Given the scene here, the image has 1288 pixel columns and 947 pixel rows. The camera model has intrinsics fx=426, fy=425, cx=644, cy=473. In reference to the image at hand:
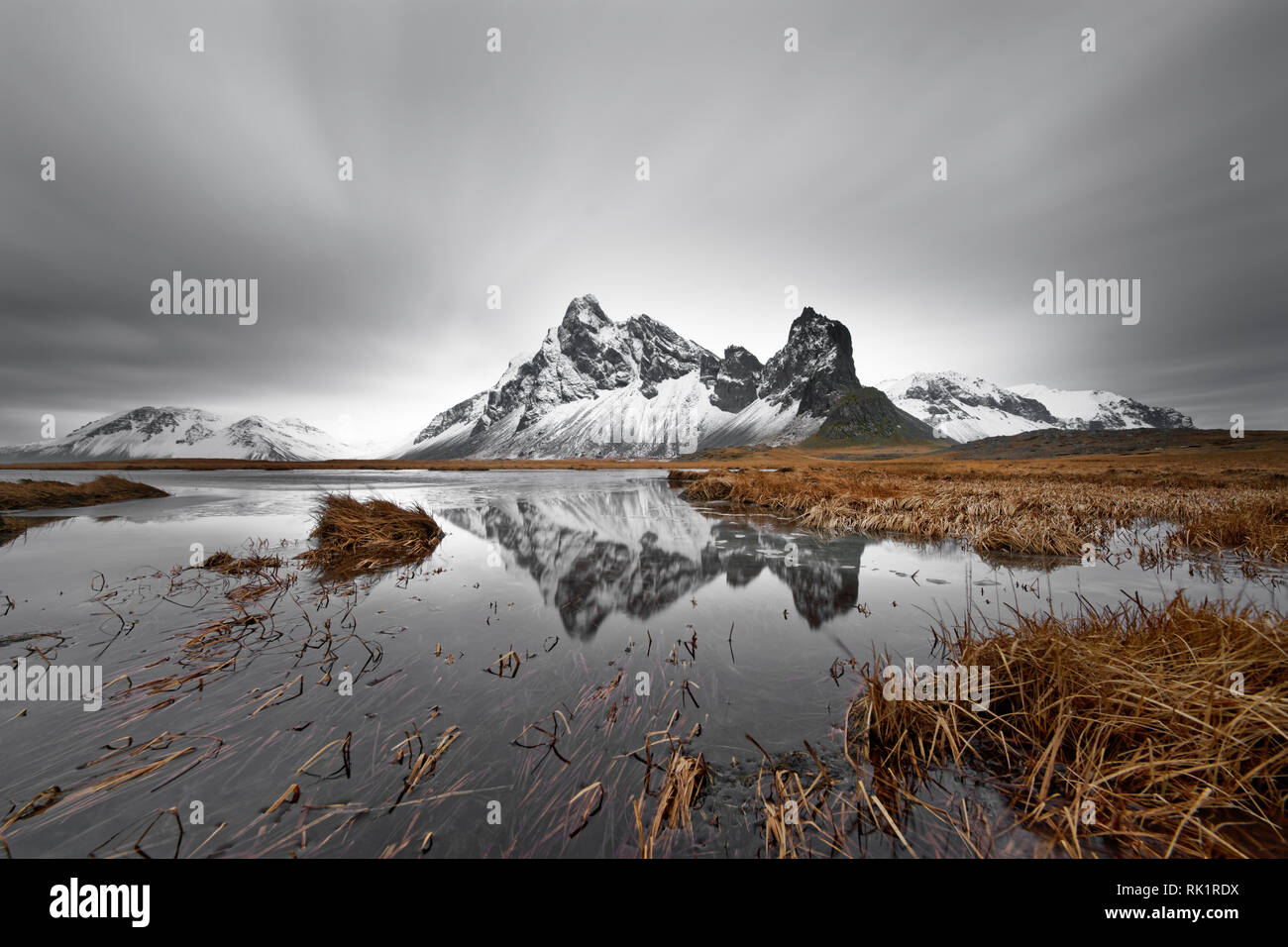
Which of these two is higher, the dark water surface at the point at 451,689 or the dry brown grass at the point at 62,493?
the dry brown grass at the point at 62,493

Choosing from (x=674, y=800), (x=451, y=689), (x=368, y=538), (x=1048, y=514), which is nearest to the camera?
(x=674, y=800)

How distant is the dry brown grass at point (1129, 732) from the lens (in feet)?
8.02

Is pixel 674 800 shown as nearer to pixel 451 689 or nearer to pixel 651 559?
pixel 451 689

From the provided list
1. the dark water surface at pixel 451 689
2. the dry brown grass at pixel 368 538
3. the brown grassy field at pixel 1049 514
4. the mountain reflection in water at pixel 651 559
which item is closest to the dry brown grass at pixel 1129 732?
the dark water surface at pixel 451 689

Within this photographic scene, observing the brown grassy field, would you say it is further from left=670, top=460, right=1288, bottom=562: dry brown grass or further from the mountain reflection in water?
the mountain reflection in water

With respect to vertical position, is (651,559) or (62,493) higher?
(62,493)

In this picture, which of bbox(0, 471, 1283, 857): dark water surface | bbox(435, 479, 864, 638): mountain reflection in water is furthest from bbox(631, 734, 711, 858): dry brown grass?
bbox(435, 479, 864, 638): mountain reflection in water

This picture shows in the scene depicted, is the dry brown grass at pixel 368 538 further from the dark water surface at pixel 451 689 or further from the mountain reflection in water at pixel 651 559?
the mountain reflection in water at pixel 651 559

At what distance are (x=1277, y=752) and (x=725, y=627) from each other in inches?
182

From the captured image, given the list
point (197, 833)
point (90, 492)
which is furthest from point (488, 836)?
point (90, 492)

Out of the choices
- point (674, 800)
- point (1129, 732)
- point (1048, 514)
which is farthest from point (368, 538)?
point (1048, 514)

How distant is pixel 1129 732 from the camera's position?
3.05m

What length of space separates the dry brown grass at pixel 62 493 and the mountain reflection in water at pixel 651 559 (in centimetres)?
2051

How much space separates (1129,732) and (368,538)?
1404 cm
